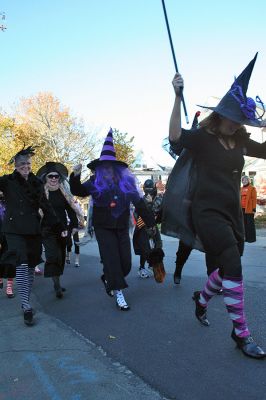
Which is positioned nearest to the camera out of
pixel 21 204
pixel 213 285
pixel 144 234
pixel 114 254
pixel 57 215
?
pixel 213 285

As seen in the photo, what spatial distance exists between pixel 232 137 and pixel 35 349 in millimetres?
2458

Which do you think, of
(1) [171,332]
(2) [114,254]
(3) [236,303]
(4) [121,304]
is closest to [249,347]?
(3) [236,303]

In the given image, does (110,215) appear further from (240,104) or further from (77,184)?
(240,104)

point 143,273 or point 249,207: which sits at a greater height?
point 249,207

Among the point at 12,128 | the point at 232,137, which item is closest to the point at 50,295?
the point at 232,137

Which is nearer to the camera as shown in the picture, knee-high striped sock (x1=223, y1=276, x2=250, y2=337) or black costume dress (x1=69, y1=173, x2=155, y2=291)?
knee-high striped sock (x1=223, y1=276, x2=250, y2=337)

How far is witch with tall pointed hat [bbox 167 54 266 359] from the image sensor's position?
3.35 metres

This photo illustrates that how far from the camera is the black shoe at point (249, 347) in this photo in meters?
3.24

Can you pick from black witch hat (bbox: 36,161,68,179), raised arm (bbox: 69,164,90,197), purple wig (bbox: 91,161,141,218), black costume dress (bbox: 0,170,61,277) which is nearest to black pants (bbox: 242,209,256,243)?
black witch hat (bbox: 36,161,68,179)

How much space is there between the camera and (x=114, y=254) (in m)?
5.23

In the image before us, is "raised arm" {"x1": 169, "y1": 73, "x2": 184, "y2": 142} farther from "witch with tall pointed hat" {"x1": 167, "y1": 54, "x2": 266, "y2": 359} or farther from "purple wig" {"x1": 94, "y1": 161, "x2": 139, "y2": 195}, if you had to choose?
"purple wig" {"x1": 94, "y1": 161, "x2": 139, "y2": 195}

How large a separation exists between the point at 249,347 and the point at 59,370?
142 cm

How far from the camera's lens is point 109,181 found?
5.27m

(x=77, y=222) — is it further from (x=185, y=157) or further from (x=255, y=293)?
(x=185, y=157)
